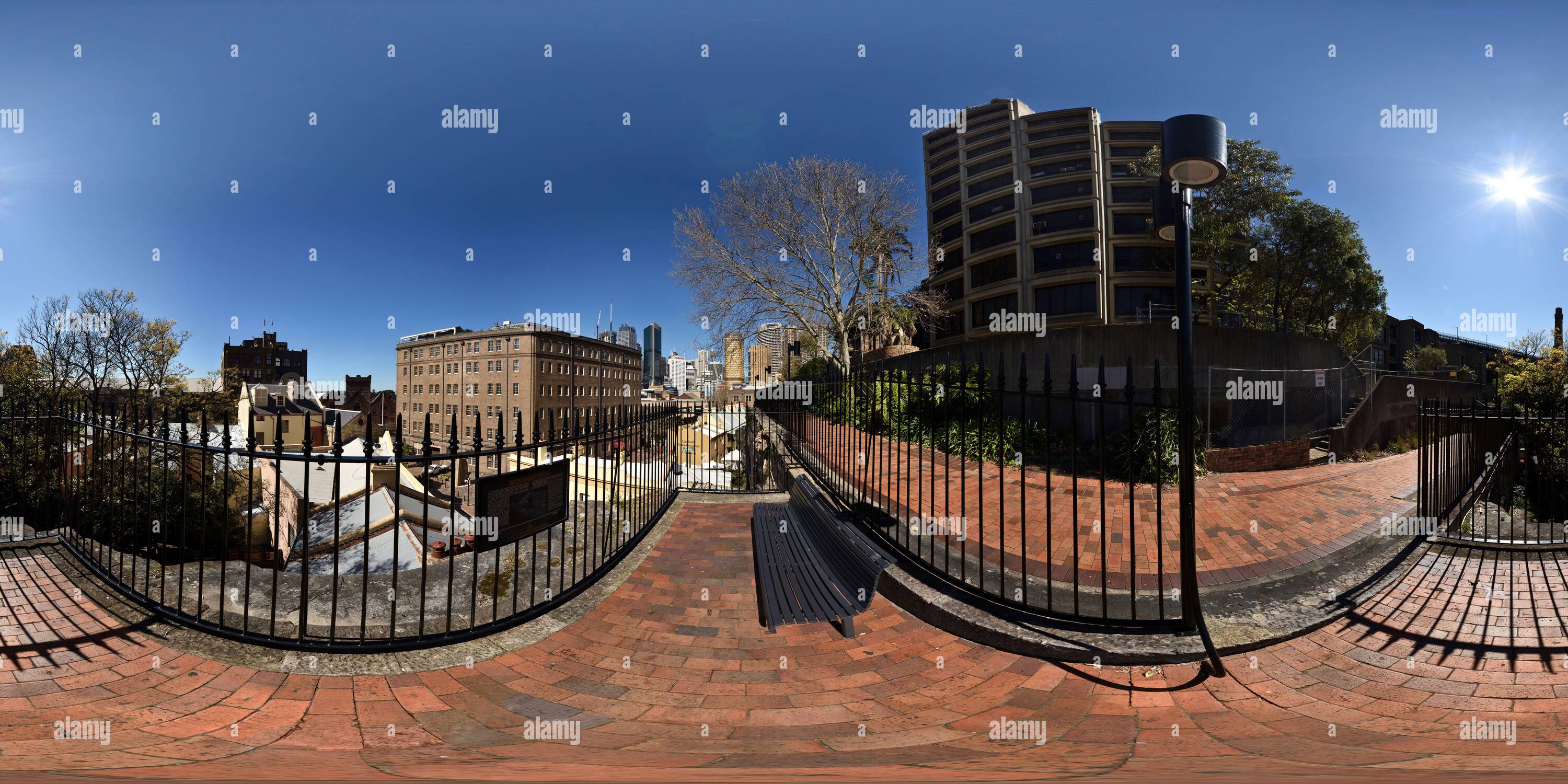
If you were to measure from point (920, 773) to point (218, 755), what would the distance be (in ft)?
10.3

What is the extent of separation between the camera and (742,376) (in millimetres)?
59094

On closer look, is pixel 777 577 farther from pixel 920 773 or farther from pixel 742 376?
pixel 742 376

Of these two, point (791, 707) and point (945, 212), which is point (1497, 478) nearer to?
point (791, 707)

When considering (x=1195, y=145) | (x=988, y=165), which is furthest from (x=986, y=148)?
(x=1195, y=145)

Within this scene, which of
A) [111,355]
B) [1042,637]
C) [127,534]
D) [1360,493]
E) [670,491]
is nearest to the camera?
[1042,637]

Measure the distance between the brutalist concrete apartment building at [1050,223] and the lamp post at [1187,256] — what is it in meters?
29.9

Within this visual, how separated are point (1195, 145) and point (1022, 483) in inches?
85.9

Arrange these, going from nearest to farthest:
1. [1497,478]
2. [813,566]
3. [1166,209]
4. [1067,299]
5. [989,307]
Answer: [1166,209] → [813,566] → [1497,478] → [1067,299] → [989,307]

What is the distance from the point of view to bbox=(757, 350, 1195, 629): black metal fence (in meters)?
3.38

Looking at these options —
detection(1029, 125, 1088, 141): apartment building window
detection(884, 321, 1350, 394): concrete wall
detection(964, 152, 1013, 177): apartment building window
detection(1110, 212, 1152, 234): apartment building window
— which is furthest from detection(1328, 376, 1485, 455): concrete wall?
detection(964, 152, 1013, 177): apartment building window

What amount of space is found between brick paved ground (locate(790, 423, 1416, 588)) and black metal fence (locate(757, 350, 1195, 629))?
4cm

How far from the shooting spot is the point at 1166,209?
3398mm

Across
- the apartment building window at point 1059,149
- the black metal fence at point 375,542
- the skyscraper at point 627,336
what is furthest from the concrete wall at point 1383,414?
the skyscraper at point 627,336

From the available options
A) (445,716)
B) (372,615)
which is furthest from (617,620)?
(372,615)
